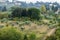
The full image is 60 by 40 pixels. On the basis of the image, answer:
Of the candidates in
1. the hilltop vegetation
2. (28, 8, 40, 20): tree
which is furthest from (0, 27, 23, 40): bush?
(28, 8, 40, 20): tree

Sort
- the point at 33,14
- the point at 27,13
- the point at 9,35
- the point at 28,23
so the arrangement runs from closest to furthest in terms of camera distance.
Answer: the point at 9,35 < the point at 28,23 < the point at 33,14 < the point at 27,13

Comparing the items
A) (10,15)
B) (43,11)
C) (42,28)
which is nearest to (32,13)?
(10,15)

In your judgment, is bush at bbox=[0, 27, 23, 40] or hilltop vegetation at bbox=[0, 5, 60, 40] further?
hilltop vegetation at bbox=[0, 5, 60, 40]

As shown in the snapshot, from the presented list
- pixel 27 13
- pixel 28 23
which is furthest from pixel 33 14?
pixel 28 23

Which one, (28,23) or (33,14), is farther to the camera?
(33,14)

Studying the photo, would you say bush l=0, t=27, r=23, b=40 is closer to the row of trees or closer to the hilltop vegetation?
the hilltop vegetation

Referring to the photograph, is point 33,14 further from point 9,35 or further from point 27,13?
point 9,35

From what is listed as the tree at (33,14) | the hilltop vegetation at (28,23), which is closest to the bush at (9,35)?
the hilltop vegetation at (28,23)

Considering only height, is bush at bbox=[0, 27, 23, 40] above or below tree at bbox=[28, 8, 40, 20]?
above

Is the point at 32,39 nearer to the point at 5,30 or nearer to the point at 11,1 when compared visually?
the point at 5,30

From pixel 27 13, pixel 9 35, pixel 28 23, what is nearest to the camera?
pixel 9 35

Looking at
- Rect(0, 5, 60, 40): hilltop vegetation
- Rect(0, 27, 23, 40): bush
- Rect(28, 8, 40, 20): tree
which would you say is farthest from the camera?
Rect(28, 8, 40, 20): tree

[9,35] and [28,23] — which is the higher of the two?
[9,35]
